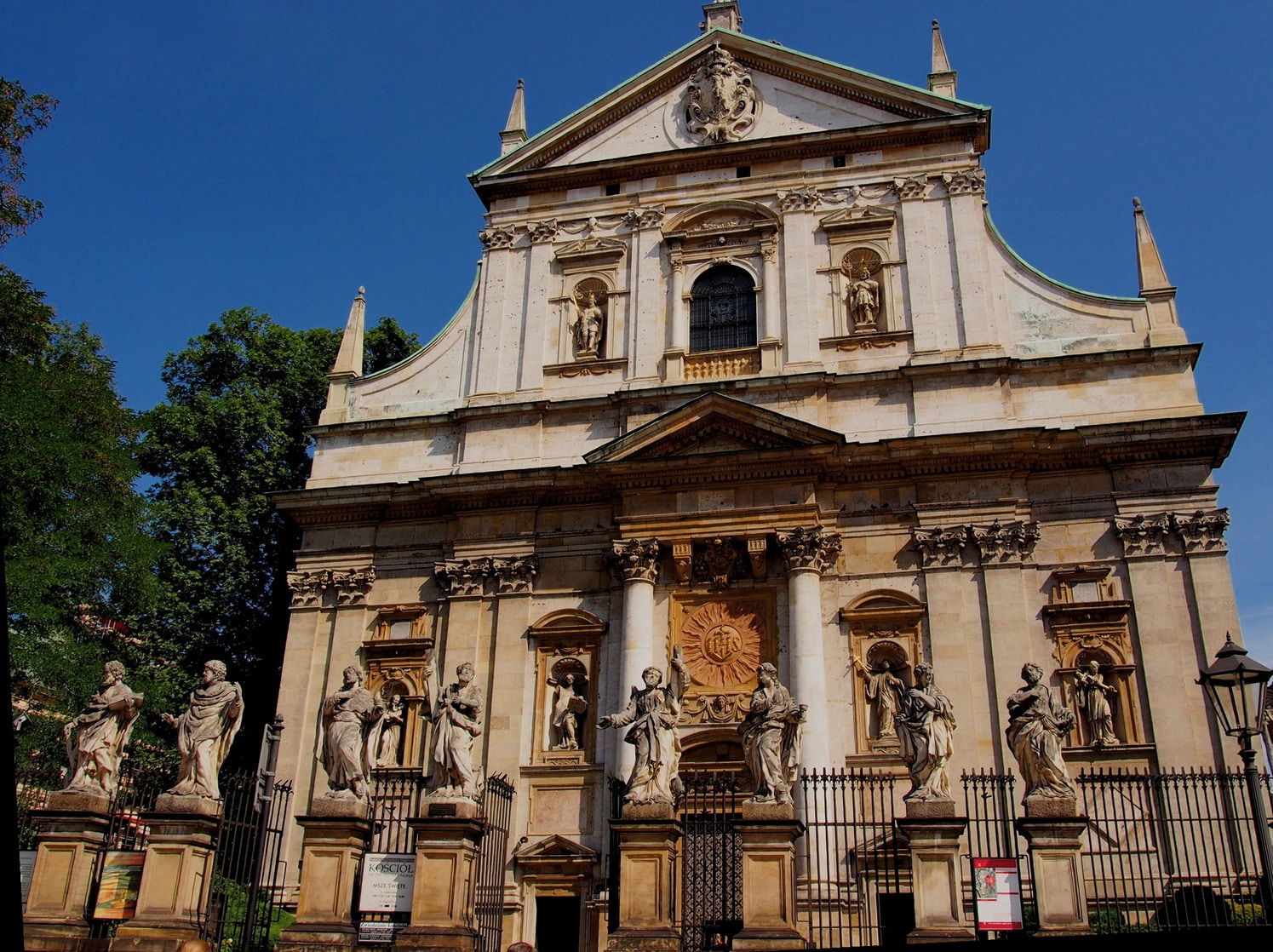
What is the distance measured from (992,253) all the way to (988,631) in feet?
23.7

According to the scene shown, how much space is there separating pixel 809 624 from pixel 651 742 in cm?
577

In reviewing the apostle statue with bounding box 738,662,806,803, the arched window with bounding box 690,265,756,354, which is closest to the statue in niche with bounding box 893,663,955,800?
the apostle statue with bounding box 738,662,806,803

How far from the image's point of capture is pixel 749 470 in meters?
19.9

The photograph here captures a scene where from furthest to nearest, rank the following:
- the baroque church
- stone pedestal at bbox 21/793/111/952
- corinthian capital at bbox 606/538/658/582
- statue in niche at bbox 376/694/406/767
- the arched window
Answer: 1. the arched window
2. corinthian capital at bbox 606/538/658/582
3. statue in niche at bbox 376/694/406/767
4. the baroque church
5. stone pedestal at bbox 21/793/111/952

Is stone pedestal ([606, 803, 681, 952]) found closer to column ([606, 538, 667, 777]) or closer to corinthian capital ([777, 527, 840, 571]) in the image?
column ([606, 538, 667, 777])

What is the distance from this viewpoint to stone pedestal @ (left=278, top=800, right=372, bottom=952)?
13.2 metres

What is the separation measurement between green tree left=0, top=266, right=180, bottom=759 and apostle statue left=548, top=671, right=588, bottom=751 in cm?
809

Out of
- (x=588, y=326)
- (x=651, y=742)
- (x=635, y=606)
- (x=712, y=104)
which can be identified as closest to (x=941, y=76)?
(x=712, y=104)

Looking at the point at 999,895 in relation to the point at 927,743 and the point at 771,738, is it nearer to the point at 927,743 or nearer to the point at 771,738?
the point at 927,743

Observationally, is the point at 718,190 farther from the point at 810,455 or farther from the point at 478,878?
the point at 478,878

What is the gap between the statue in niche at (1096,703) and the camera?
17750 mm

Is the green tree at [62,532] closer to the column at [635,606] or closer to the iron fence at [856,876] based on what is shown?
the column at [635,606]

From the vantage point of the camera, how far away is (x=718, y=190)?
2312 centimetres

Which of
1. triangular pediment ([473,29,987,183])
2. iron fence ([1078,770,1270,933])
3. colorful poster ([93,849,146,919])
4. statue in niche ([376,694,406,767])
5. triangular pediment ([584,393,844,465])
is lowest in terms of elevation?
colorful poster ([93,849,146,919])
